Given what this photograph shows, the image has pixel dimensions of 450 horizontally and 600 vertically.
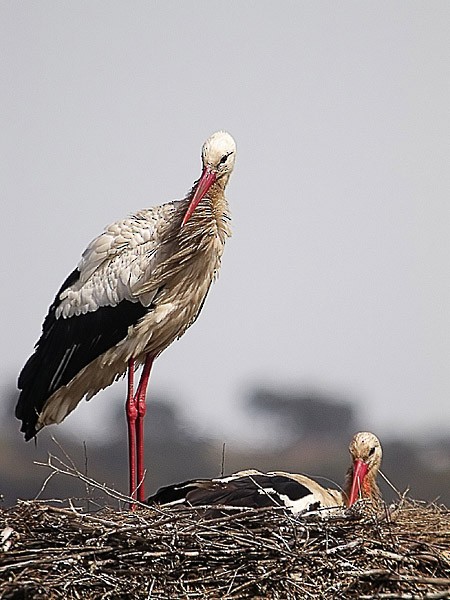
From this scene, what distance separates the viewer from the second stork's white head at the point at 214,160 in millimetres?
2506

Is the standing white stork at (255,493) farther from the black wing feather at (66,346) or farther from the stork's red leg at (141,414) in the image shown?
the black wing feather at (66,346)

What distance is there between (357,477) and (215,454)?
1.22 metres

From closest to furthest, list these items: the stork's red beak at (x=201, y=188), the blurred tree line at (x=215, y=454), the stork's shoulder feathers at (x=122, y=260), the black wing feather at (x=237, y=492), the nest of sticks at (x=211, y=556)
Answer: the nest of sticks at (x=211, y=556)
the black wing feather at (x=237, y=492)
the stork's red beak at (x=201, y=188)
the stork's shoulder feathers at (x=122, y=260)
the blurred tree line at (x=215, y=454)

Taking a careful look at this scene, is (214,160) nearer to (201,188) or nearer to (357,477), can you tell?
(201,188)

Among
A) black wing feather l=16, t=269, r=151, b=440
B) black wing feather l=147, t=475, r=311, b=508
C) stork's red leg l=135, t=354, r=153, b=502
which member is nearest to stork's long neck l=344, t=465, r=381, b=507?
black wing feather l=147, t=475, r=311, b=508

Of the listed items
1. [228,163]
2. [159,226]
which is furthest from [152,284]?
[228,163]

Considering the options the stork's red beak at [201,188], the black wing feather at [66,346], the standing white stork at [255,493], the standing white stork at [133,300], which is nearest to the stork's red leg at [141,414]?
the standing white stork at [133,300]

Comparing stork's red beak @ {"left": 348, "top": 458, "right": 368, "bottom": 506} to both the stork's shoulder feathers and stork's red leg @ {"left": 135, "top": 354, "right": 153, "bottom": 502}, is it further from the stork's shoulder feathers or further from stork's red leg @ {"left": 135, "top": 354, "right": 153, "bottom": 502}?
the stork's shoulder feathers

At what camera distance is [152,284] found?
2.59 metres

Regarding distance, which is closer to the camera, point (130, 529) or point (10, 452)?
point (130, 529)

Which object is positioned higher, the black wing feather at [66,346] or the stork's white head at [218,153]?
the stork's white head at [218,153]

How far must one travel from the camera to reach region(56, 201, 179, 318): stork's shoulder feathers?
8.54 ft

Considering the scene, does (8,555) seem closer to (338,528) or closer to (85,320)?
(338,528)

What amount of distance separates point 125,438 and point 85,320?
3.10 feet
